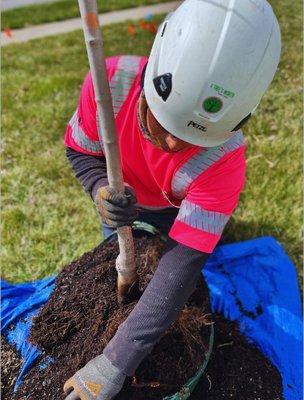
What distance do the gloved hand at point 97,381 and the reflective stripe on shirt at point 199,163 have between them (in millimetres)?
662

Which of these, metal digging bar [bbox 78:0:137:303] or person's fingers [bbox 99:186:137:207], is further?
person's fingers [bbox 99:186:137:207]

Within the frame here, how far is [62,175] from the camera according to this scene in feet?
11.3

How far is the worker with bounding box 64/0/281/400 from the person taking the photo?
1372 mm

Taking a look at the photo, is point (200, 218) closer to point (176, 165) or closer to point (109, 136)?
point (176, 165)

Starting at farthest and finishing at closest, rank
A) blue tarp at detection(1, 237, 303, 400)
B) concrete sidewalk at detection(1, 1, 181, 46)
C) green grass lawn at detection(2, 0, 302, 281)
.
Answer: concrete sidewalk at detection(1, 1, 181, 46), green grass lawn at detection(2, 0, 302, 281), blue tarp at detection(1, 237, 303, 400)

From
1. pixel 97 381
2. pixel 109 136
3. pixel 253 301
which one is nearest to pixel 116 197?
pixel 109 136

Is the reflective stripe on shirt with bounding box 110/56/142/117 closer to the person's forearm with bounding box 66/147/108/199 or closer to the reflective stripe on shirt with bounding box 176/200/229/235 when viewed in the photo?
the person's forearm with bounding box 66/147/108/199

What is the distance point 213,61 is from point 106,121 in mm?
327

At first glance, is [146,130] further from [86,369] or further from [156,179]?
[86,369]

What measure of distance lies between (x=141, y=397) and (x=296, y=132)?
259 centimetres

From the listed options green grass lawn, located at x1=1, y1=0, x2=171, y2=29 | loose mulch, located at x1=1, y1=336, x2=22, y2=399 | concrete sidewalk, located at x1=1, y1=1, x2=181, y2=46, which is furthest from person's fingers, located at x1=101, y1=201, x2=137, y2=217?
green grass lawn, located at x1=1, y1=0, x2=171, y2=29

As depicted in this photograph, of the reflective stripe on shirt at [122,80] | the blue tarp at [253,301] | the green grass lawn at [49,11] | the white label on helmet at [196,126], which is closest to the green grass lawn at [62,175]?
the blue tarp at [253,301]

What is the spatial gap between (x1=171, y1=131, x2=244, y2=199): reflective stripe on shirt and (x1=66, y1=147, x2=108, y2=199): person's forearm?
30 cm

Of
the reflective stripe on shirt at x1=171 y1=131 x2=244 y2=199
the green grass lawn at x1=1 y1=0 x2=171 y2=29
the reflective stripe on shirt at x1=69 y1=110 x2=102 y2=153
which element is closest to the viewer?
the reflective stripe on shirt at x1=171 y1=131 x2=244 y2=199
